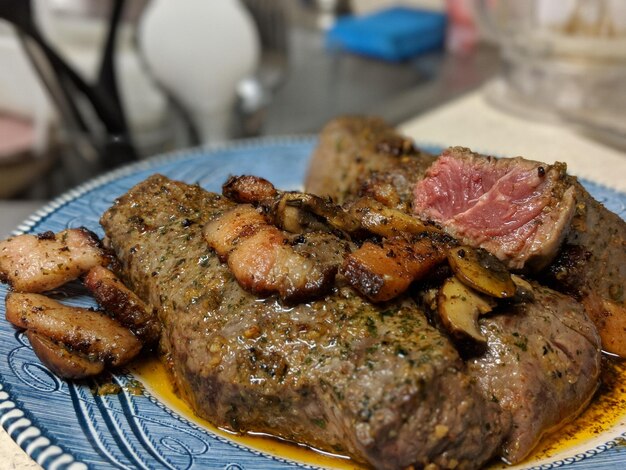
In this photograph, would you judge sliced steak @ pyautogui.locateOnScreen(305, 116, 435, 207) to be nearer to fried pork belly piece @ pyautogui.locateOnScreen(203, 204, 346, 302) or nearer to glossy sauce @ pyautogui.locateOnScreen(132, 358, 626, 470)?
fried pork belly piece @ pyautogui.locateOnScreen(203, 204, 346, 302)

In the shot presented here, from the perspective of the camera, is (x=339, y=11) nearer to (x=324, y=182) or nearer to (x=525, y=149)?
(x=525, y=149)

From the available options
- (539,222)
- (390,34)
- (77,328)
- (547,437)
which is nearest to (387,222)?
(539,222)

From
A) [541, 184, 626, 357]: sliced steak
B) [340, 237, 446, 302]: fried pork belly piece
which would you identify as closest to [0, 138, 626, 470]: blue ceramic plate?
[541, 184, 626, 357]: sliced steak

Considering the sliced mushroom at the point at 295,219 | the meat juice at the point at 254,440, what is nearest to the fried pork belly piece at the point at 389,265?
the sliced mushroom at the point at 295,219

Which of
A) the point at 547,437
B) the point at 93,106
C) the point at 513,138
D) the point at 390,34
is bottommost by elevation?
the point at 93,106

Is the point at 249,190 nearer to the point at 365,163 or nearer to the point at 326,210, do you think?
the point at 326,210
